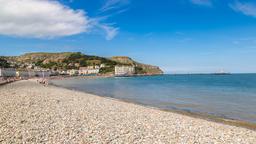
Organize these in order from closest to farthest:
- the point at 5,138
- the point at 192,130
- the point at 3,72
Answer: the point at 5,138 → the point at 192,130 → the point at 3,72

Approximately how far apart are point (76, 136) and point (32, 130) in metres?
2.00

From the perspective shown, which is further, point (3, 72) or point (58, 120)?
point (3, 72)

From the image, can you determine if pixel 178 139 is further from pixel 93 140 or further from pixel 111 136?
pixel 93 140

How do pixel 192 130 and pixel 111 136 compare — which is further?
pixel 192 130

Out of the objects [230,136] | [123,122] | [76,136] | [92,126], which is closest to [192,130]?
[230,136]

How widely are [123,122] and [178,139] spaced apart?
382 cm

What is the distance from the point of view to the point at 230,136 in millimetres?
10719

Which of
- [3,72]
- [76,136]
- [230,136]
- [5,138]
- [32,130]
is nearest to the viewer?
[5,138]

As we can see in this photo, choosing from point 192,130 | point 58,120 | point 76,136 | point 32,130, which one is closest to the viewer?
point 76,136

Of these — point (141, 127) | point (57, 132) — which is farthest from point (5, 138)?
point (141, 127)

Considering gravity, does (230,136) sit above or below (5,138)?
below

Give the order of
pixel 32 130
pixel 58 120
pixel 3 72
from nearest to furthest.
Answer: pixel 32 130 → pixel 58 120 → pixel 3 72

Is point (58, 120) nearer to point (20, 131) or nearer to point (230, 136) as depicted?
point (20, 131)

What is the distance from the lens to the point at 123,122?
1279 centimetres
